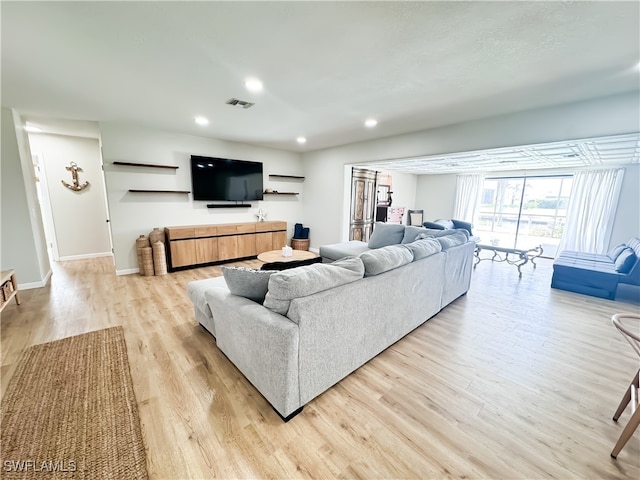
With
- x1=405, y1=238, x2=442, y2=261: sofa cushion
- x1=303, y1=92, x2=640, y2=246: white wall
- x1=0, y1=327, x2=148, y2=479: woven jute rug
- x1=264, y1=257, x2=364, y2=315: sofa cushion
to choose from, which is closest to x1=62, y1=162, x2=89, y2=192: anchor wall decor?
x1=0, y1=327, x2=148, y2=479: woven jute rug

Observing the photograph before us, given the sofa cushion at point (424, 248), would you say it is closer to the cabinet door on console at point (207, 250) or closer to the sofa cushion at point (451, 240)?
the sofa cushion at point (451, 240)

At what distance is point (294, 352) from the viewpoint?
4.82ft

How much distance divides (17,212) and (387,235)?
553 cm

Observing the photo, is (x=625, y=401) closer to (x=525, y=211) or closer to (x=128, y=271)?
(x=128, y=271)

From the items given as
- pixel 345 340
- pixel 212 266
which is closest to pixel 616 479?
pixel 345 340

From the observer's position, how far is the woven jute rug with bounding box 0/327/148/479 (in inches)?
50.0

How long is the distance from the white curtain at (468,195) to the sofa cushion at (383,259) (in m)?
6.43

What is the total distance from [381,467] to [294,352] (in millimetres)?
725

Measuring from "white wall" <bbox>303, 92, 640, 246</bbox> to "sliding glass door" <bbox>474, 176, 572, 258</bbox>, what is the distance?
3.29m

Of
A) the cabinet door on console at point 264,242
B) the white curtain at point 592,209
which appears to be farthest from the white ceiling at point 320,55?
the white curtain at point 592,209

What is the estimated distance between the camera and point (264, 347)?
5.20ft

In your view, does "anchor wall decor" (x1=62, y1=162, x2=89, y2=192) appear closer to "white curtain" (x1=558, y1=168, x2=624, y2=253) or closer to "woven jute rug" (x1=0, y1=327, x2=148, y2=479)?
"woven jute rug" (x1=0, y1=327, x2=148, y2=479)

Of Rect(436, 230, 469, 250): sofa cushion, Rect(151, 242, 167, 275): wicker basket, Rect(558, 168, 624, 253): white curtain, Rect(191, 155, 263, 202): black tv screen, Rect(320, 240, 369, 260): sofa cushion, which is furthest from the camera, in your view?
Rect(558, 168, 624, 253): white curtain

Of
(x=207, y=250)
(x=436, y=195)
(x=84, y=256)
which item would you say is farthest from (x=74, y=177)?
(x=436, y=195)
